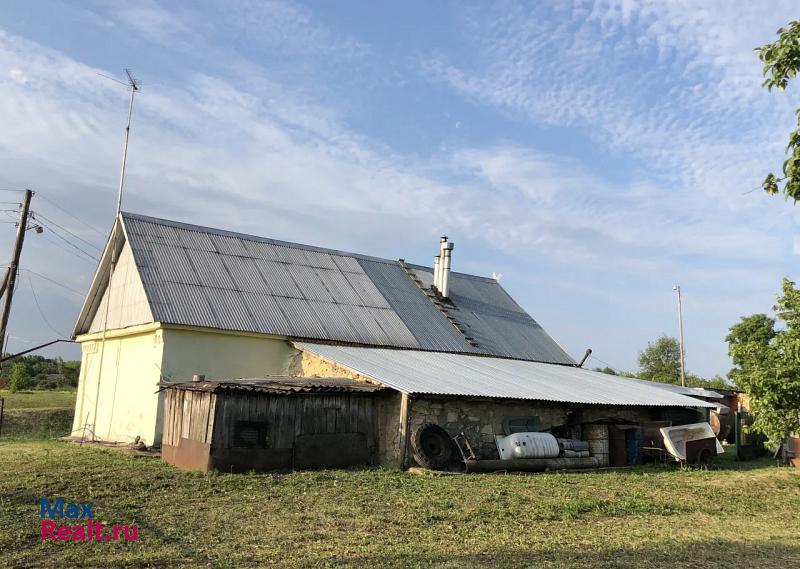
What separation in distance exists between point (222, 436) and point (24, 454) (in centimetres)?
522

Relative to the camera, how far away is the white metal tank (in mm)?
15484

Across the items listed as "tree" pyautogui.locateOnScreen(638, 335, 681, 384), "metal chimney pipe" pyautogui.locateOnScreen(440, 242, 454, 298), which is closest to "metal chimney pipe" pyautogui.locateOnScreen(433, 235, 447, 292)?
"metal chimney pipe" pyautogui.locateOnScreen(440, 242, 454, 298)

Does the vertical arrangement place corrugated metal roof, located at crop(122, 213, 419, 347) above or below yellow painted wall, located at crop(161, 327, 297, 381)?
above

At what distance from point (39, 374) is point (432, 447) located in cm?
3733

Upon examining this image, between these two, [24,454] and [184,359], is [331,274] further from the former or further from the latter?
[24,454]

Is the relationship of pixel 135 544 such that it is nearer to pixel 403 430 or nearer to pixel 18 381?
pixel 403 430

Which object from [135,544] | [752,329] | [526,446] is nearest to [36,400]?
[526,446]

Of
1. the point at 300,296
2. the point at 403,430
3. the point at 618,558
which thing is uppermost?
the point at 300,296

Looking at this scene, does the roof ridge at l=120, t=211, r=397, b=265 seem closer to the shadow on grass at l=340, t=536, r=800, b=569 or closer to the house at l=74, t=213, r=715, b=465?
the house at l=74, t=213, r=715, b=465

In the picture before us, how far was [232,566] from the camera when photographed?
6887 millimetres

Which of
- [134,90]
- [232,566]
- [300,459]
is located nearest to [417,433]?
[300,459]

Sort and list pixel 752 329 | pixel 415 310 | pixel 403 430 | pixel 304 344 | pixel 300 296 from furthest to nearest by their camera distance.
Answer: pixel 752 329
pixel 415 310
pixel 300 296
pixel 304 344
pixel 403 430

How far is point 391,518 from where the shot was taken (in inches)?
377

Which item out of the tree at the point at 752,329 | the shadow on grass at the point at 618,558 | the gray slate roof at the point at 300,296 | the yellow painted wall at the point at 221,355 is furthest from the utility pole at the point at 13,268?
the tree at the point at 752,329
